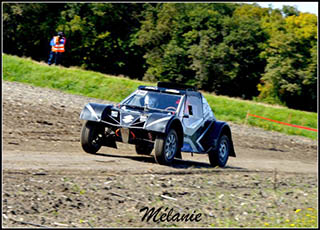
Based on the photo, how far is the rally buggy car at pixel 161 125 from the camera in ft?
37.3

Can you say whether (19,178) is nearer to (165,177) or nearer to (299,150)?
(165,177)

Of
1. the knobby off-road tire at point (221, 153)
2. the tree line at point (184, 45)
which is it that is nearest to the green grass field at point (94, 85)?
the knobby off-road tire at point (221, 153)

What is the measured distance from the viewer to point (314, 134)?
1230 inches

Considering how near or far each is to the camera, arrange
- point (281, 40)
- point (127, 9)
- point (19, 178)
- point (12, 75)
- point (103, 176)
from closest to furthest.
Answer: point (19, 178) < point (103, 176) < point (12, 75) < point (281, 40) < point (127, 9)

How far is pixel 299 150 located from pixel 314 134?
8.62m

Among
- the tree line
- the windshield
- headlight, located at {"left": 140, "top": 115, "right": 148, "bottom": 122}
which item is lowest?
headlight, located at {"left": 140, "top": 115, "right": 148, "bottom": 122}

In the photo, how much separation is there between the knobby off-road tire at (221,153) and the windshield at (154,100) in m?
1.74

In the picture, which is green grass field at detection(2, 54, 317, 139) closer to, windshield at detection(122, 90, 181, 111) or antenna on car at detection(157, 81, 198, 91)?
antenna on car at detection(157, 81, 198, 91)

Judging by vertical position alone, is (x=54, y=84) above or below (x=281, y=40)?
→ below

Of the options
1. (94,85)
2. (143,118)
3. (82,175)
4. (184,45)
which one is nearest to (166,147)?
(143,118)

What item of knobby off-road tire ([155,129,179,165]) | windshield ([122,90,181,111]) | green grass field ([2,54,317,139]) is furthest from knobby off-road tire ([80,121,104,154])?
green grass field ([2,54,317,139])

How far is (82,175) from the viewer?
9156 millimetres

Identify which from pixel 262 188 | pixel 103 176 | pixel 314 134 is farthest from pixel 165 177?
pixel 314 134

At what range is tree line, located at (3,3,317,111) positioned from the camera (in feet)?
178
